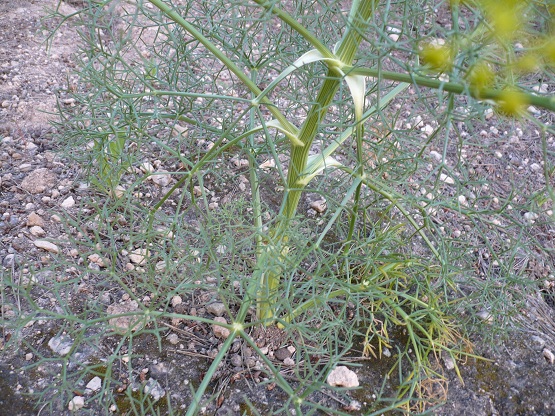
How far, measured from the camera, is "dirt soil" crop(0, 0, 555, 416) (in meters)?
1.08

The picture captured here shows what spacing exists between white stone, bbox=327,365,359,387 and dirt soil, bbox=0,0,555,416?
0.05 meters

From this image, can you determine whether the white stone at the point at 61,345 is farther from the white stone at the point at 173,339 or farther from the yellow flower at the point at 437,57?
the yellow flower at the point at 437,57

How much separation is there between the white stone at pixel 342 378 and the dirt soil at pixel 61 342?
0.15ft

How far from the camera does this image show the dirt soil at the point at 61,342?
1.08 metres

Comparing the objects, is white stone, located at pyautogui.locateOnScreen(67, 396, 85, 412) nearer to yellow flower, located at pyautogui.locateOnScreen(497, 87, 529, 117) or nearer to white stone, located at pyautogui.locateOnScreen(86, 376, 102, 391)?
white stone, located at pyautogui.locateOnScreen(86, 376, 102, 391)

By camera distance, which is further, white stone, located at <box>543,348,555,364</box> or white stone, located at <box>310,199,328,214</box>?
white stone, located at <box>310,199,328,214</box>

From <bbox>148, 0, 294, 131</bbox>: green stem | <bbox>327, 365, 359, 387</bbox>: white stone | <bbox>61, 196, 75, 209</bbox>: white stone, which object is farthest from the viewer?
<bbox>61, 196, 75, 209</bbox>: white stone

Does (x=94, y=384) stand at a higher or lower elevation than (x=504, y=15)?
lower

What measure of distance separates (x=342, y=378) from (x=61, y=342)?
61 cm

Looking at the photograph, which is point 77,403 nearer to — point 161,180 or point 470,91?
point 161,180

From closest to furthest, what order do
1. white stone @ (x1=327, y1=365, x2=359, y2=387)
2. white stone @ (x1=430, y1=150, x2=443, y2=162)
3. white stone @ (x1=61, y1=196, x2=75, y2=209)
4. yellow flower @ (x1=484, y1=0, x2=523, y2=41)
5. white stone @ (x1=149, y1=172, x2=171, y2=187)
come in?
yellow flower @ (x1=484, y1=0, x2=523, y2=41) → white stone @ (x1=327, y1=365, x2=359, y2=387) → white stone @ (x1=61, y1=196, x2=75, y2=209) → white stone @ (x1=149, y1=172, x2=171, y2=187) → white stone @ (x1=430, y1=150, x2=443, y2=162)

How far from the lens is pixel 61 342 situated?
99 cm

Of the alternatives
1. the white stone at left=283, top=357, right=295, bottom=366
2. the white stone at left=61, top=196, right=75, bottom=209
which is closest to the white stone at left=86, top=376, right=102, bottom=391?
the white stone at left=283, top=357, right=295, bottom=366

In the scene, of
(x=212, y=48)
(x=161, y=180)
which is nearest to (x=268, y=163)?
(x=161, y=180)
